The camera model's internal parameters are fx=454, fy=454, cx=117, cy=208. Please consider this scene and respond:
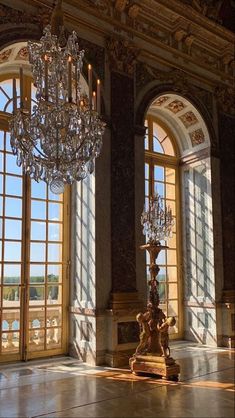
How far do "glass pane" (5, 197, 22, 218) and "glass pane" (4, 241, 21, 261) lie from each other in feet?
1.32

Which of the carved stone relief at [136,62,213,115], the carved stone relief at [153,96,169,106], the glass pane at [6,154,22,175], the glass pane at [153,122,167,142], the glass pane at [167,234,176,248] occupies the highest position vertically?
the carved stone relief at [136,62,213,115]

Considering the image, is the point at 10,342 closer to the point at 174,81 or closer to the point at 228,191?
the point at 228,191

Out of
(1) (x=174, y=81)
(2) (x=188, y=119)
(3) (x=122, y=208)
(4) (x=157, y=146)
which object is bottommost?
(3) (x=122, y=208)

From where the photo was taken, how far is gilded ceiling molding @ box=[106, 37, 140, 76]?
22.1 ft

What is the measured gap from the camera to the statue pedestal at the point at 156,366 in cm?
522

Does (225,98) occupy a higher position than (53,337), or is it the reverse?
(225,98)

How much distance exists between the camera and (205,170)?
27.2 ft

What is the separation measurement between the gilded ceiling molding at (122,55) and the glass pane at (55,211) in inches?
87.2

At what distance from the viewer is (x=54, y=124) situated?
4039mm

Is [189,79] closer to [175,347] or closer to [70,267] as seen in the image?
[70,267]

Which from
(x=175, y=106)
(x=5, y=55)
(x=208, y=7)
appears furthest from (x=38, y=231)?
(x=208, y=7)

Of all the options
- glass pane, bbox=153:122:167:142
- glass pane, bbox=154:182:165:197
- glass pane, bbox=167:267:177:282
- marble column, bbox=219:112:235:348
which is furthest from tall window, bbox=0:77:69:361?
marble column, bbox=219:112:235:348

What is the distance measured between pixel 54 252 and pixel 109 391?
102 inches

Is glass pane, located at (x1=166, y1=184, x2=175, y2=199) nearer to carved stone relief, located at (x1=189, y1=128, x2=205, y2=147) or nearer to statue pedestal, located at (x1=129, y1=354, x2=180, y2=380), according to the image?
carved stone relief, located at (x1=189, y1=128, x2=205, y2=147)
